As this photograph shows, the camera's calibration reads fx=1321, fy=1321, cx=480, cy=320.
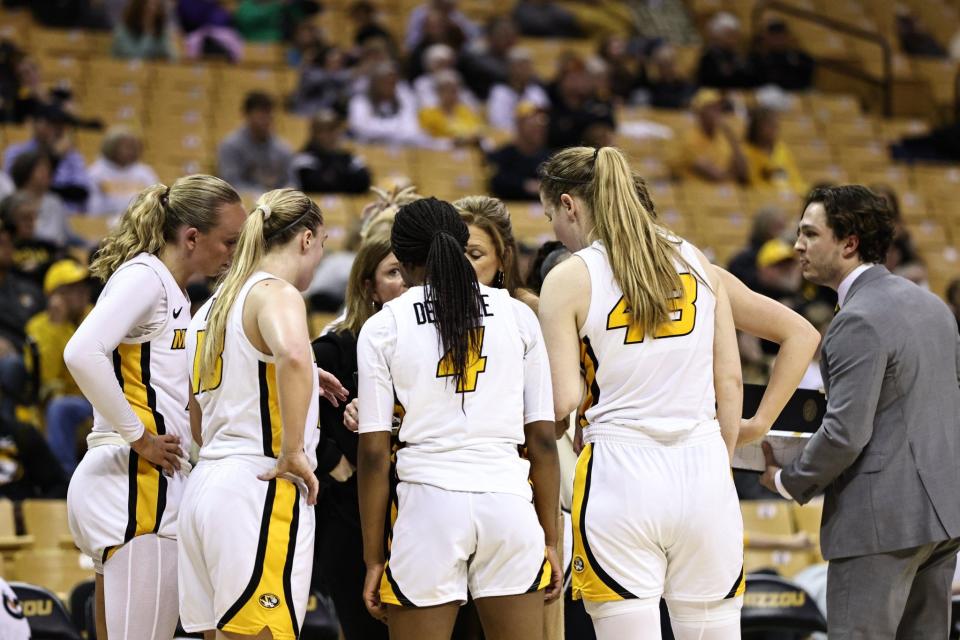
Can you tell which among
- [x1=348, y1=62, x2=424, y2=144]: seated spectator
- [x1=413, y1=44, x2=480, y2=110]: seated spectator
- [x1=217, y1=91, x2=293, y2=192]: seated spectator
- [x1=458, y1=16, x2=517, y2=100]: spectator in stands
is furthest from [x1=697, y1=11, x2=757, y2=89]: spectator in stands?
[x1=217, y1=91, x2=293, y2=192]: seated spectator

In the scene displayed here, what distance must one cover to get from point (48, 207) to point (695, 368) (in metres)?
6.27

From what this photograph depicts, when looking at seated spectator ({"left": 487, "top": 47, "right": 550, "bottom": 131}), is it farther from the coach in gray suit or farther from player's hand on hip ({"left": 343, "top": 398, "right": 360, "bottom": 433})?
player's hand on hip ({"left": 343, "top": 398, "right": 360, "bottom": 433})

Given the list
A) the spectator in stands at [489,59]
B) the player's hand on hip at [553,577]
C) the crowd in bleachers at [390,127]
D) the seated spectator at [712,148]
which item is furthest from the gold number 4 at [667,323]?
the spectator in stands at [489,59]

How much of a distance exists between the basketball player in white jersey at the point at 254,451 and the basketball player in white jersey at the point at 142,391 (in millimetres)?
250

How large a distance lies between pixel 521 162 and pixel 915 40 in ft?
22.7

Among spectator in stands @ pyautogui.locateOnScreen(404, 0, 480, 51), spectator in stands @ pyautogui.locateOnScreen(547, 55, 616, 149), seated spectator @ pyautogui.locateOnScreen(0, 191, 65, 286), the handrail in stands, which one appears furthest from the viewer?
the handrail in stands

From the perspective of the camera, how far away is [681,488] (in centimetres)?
337

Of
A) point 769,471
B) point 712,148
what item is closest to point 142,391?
point 769,471

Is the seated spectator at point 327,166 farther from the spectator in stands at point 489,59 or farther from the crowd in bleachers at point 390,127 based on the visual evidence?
the spectator in stands at point 489,59

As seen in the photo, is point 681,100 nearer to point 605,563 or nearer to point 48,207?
point 48,207

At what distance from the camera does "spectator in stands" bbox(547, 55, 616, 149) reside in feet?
36.0

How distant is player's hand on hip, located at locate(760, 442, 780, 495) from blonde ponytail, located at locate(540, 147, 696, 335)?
0.97 metres

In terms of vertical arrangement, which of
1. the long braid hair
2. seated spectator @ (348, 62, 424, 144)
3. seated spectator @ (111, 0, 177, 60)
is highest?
seated spectator @ (111, 0, 177, 60)

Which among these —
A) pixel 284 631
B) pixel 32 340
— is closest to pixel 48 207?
pixel 32 340
